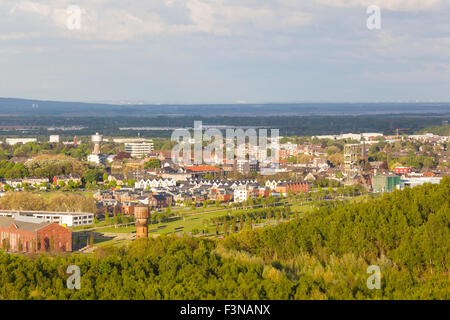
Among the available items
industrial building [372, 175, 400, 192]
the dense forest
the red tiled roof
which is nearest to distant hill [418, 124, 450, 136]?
the red tiled roof

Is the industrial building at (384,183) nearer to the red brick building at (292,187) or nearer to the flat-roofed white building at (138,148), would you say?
the red brick building at (292,187)

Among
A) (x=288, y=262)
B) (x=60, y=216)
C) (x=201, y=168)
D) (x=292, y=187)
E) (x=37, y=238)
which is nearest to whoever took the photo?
(x=288, y=262)

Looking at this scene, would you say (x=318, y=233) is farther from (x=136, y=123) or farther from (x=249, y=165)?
(x=136, y=123)

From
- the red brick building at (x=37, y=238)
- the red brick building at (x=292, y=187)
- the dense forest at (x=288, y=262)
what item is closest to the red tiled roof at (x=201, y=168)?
the red brick building at (x=292, y=187)

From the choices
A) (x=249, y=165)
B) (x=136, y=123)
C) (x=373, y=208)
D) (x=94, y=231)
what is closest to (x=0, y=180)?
(x=249, y=165)

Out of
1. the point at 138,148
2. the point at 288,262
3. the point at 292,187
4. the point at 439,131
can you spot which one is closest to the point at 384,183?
the point at 292,187

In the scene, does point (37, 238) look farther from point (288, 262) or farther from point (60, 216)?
point (288, 262)
